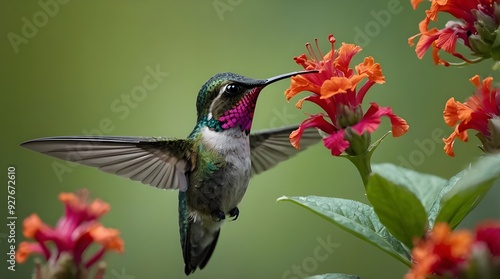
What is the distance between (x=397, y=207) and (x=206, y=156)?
958 mm

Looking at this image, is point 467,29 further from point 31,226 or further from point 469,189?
point 31,226

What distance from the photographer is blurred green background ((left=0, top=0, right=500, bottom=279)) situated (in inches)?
134

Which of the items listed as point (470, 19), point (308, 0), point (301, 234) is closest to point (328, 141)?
point (470, 19)

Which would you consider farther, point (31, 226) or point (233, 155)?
point (233, 155)

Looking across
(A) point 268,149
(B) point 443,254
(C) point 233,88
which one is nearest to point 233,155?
(C) point 233,88

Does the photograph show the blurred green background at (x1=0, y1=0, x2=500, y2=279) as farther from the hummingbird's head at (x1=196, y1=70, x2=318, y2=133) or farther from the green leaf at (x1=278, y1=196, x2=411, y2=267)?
the green leaf at (x1=278, y1=196, x2=411, y2=267)

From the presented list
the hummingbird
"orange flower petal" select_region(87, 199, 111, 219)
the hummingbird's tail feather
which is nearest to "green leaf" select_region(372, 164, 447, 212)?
the hummingbird

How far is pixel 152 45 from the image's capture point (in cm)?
384

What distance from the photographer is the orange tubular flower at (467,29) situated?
144 cm

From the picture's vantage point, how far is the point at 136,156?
2.08m

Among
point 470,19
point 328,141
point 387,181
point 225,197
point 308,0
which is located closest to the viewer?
point 387,181

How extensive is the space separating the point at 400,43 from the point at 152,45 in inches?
56.5

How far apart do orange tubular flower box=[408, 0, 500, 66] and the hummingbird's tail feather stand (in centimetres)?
100

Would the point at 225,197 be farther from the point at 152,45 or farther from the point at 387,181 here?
the point at 152,45
